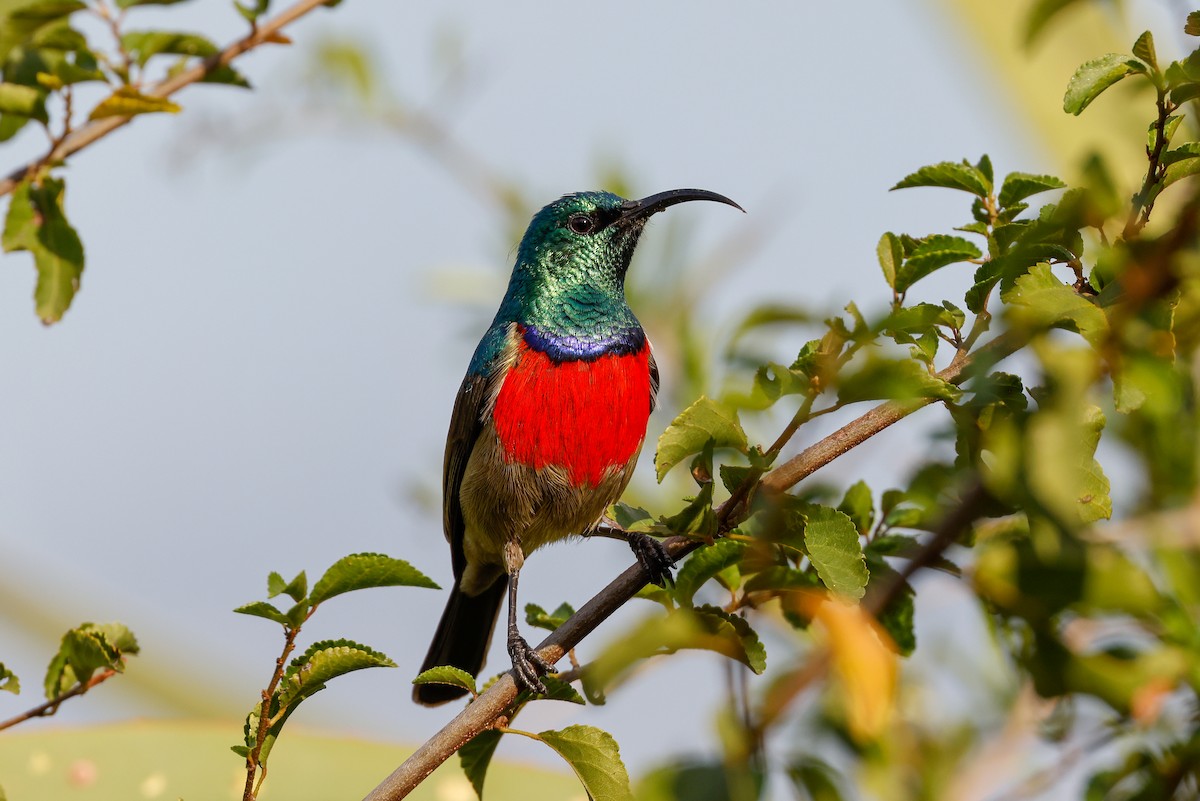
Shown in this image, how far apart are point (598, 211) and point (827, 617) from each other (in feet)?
12.0

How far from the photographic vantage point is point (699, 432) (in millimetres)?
1726

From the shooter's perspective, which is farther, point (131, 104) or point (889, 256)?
point (131, 104)

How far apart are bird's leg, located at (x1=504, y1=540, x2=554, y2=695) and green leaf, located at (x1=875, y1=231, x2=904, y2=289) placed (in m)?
0.82

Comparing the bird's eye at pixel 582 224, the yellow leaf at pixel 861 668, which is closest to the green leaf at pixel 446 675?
the yellow leaf at pixel 861 668

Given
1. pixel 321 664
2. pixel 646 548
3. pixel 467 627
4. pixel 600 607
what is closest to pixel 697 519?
pixel 600 607

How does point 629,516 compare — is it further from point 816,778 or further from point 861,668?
point 861,668

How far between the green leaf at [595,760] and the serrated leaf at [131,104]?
1.60 metres

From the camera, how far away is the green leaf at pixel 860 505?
87.2 inches

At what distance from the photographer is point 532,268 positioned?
4469mm

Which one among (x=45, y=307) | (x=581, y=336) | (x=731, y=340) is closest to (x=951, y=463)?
(x=731, y=340)

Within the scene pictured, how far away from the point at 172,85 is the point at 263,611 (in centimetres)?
147

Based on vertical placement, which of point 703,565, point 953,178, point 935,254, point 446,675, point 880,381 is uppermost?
point 953,178

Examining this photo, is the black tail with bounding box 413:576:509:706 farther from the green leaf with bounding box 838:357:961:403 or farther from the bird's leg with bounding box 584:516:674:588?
the green leaf with bounding box 838:357:961:403

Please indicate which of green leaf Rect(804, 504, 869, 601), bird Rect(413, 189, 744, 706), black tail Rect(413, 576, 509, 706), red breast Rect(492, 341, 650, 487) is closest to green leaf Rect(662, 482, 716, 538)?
green leaf Rect(804, 504, 869, 601)
